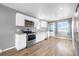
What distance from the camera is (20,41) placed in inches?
143

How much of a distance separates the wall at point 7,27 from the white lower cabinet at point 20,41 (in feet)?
1.18

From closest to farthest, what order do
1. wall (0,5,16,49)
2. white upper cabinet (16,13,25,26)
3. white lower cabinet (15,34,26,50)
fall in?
1. wall (0,5,16,49)
2. white lower cabinet (15,34,26,50)
3. white upper cabinet (16,13,25,26)

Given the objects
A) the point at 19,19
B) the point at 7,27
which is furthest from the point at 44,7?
the point at 7,27

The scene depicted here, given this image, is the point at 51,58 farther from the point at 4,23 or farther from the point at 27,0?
the point at 4,23

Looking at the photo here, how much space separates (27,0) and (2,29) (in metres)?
2.46

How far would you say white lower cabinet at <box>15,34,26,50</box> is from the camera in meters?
3.56

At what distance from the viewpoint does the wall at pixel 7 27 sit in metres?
3.29

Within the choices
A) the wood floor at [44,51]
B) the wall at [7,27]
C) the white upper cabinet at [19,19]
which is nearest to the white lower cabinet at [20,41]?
the wood floor at [44,51]

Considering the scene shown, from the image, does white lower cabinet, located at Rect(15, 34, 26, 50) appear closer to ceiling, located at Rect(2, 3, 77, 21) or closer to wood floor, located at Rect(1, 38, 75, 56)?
wood floor, located at Rect(1, 38, 75, 56)

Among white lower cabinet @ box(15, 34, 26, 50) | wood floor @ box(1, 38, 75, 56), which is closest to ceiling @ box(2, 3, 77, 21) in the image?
white lower cabinet @ box(15, 34, 26, 50)

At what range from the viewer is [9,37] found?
12.0ft

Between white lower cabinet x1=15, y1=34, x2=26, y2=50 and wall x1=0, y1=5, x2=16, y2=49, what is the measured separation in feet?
1.18

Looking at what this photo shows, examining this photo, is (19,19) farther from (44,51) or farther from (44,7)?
(44,51)

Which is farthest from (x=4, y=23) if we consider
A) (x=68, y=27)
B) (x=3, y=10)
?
(x=68, y=27)
